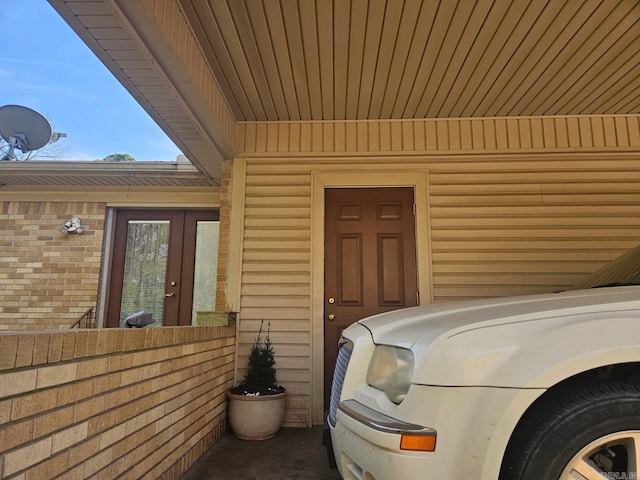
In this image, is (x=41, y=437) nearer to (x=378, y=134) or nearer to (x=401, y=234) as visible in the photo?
(x=401, y=234)

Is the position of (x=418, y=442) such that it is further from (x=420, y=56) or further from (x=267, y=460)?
(x=420, y=56)

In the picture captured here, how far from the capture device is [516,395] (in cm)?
113

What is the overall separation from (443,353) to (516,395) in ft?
0.72

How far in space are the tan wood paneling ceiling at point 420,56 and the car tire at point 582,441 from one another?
2.21 m

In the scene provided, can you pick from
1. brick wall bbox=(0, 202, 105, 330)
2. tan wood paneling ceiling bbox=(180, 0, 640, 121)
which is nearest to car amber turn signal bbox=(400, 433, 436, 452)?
tan wood paneling ceiling bbox=(180, 0, 640, 121)

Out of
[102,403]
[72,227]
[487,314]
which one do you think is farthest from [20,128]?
[487,314]

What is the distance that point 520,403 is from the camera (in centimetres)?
113

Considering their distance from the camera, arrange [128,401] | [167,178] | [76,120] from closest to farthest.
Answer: [128,401], [167,178], [76,120]

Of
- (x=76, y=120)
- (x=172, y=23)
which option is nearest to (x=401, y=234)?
(x=172, y=23)

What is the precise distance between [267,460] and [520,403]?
203 cm

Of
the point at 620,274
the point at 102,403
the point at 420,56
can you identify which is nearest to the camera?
the point at 102,403

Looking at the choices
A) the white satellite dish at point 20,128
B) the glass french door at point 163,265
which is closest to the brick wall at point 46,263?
the glass french door at point 163,265

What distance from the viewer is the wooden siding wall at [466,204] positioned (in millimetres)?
3623

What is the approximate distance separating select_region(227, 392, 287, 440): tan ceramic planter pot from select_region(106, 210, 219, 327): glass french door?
5.67ft
